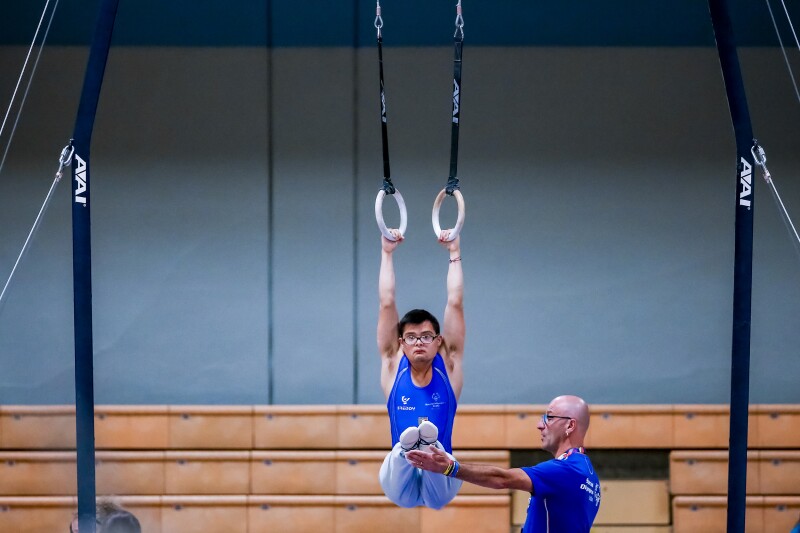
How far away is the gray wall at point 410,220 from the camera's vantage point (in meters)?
7.42

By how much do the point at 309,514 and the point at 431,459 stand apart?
12.1 feet

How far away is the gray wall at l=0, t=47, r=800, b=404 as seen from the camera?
24.3 ft

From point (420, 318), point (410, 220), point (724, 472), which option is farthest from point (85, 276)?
point (724, 472)

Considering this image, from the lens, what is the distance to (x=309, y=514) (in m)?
6.86

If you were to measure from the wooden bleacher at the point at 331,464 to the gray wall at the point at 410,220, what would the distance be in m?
0.40

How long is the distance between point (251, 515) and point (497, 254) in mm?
2442

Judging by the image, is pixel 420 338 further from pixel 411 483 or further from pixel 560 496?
pixel 560 496

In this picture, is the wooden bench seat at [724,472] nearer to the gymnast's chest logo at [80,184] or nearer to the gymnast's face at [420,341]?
the gymnast's face at [420,341]

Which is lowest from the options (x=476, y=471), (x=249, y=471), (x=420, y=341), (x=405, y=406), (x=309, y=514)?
(x=309, y=514)

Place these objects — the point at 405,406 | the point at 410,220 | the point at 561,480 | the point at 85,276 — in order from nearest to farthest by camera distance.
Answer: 1. the point at 561,480
2. the point at 85,276
3. the point at 405,406
4. the point at 410,220

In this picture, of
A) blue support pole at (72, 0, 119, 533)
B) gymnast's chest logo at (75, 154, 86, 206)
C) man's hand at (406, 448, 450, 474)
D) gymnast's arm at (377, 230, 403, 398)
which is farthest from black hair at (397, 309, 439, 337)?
gymnast's chest logo at (75, 154, 86, 206)

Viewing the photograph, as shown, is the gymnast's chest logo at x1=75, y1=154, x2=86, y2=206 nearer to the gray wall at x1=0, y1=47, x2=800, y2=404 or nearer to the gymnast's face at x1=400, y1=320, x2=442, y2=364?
the gymnast's face at x1=400, y1=320, x2=442, y2=364

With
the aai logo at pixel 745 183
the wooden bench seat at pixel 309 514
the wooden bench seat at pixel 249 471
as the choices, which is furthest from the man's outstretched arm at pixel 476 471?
the wooden bench seat at pixel 249 471

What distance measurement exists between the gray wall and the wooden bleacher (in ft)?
1.31
